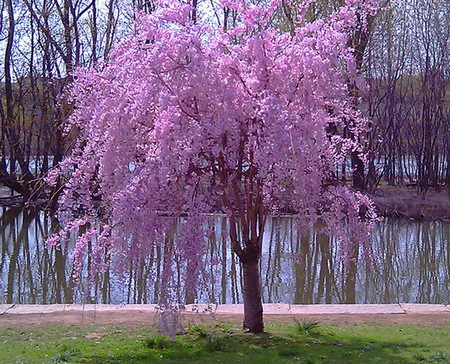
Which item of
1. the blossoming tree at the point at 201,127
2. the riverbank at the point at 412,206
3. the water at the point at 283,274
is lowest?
the water at the point at 283,274

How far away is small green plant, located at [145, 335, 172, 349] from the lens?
632 centimetres

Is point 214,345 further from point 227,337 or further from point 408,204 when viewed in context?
point 408,204

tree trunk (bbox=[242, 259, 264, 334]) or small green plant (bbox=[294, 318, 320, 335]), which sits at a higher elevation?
tree trunk (bbox=[242, 259, 264, 334])

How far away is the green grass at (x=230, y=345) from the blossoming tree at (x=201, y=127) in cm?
89

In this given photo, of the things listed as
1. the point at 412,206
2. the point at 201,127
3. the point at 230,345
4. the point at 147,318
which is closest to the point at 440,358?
the point at 230,345

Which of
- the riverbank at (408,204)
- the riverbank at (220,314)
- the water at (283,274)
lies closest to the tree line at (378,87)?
the riverbank at (408,204)

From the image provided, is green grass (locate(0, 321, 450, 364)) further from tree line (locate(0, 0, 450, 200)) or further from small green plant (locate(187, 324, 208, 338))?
tree line (locate(0, 0, 450, 200))

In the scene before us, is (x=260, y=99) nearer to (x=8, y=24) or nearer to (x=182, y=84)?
(x=182, y=84)

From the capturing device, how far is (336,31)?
6.29 m

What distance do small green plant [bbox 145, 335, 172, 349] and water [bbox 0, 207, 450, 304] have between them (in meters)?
0.59

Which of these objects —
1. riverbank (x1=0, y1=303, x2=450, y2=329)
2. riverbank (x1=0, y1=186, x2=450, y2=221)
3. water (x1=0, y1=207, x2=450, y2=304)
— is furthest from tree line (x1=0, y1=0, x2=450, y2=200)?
riverbank (x1=0, y1=303, x2=450, y2=329)

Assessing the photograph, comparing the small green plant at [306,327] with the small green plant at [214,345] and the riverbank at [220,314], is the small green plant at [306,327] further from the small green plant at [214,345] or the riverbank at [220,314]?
the small green plant at [214,345]

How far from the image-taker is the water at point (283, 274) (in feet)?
34.3

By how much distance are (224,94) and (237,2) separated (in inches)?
46.3
